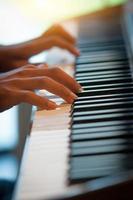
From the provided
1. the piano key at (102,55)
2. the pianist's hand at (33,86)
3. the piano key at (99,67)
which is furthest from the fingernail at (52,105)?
the piano key at (102,55)

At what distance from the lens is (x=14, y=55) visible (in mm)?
1344

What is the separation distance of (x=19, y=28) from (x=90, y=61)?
80 centimetres

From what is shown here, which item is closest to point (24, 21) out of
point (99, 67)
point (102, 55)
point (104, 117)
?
point (102, 55)

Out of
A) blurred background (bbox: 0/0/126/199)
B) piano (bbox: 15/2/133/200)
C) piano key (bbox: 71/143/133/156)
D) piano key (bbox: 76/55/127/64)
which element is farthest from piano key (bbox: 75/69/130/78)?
blurred background (bbox: 0/0/126/199)

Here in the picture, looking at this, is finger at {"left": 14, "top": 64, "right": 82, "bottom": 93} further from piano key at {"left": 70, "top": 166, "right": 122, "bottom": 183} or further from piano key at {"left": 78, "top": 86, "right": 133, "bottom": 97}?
piano key at {"left": 70, "top": 166, "right": 122, "bottom": 183}

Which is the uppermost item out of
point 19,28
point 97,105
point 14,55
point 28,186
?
point 19,28

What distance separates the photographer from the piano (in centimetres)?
62

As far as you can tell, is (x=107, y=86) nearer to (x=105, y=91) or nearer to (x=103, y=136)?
(x=105, y=91)

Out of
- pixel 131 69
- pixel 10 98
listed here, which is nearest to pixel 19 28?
pixel 131 69

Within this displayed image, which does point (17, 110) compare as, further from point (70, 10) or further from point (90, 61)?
point (90, 61)

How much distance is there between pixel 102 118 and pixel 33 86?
18 cm

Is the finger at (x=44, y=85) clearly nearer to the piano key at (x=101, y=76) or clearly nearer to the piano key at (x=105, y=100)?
the piano key at (x=105, y=100)

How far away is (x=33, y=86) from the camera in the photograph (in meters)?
0.95

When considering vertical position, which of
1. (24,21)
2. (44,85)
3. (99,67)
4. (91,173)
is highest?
(24,21)
